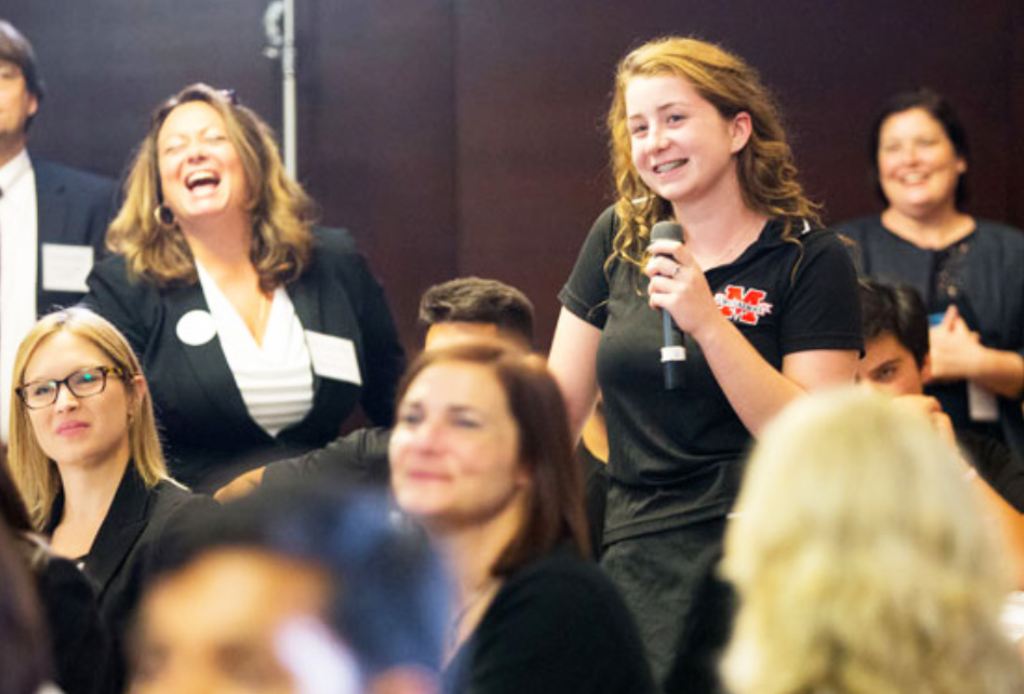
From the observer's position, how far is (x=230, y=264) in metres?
3.96

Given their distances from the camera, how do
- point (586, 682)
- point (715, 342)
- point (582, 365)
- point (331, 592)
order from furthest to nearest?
1. point (582, 365)
2. point (715, 342)
3. point (586, 682)
4. point (331, 592)

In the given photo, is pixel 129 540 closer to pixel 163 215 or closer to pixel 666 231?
pixel 666 231

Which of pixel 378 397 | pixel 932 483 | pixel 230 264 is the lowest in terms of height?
pixel 378 397

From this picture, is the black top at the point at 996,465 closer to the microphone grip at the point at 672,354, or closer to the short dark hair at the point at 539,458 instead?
the microphone grip at the point at 672,354

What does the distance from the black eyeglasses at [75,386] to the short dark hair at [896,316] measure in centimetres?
164

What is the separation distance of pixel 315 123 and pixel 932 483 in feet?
12.4

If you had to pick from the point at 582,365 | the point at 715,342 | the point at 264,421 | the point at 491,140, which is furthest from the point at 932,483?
the point at 491,140

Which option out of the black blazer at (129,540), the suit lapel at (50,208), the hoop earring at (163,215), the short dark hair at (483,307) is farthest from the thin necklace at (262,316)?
the black blazer at (129,540)

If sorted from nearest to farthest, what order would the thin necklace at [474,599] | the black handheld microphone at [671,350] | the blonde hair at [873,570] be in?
1. the blonde hair at [873,570]
2. the thin necklace at [474,599]
3. the black handheld microphone at [671,350]

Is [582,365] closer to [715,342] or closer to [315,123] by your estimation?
[715,342]

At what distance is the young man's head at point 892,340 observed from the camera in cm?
364

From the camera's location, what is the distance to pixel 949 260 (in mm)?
4336

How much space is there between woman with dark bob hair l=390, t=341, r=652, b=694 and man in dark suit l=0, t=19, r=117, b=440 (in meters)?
2.42

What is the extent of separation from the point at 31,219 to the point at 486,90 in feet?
4.81
